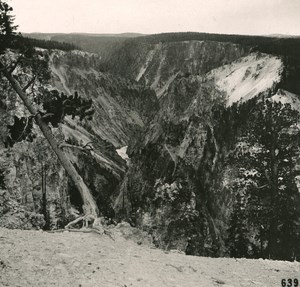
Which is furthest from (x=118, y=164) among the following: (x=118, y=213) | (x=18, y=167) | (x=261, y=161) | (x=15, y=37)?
(x=15, y=37)

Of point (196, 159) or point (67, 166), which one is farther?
point (196, 159)

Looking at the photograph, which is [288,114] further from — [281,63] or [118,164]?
[118,164]

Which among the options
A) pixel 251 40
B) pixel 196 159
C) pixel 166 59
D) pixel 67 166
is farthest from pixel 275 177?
pixel 166 59

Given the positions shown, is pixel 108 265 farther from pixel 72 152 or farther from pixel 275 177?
pixel 72 152

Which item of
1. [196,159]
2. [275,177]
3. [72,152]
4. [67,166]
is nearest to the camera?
[67,166]

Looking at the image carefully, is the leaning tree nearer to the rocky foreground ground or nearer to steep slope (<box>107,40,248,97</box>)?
the rocky foreground ground

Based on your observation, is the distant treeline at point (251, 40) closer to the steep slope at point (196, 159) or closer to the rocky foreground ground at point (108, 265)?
the steep slope at point (196, 159)

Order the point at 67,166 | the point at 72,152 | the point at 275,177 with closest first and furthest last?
1. the point at 67,166
2. the point at 275,177
3. the point at 72,152
